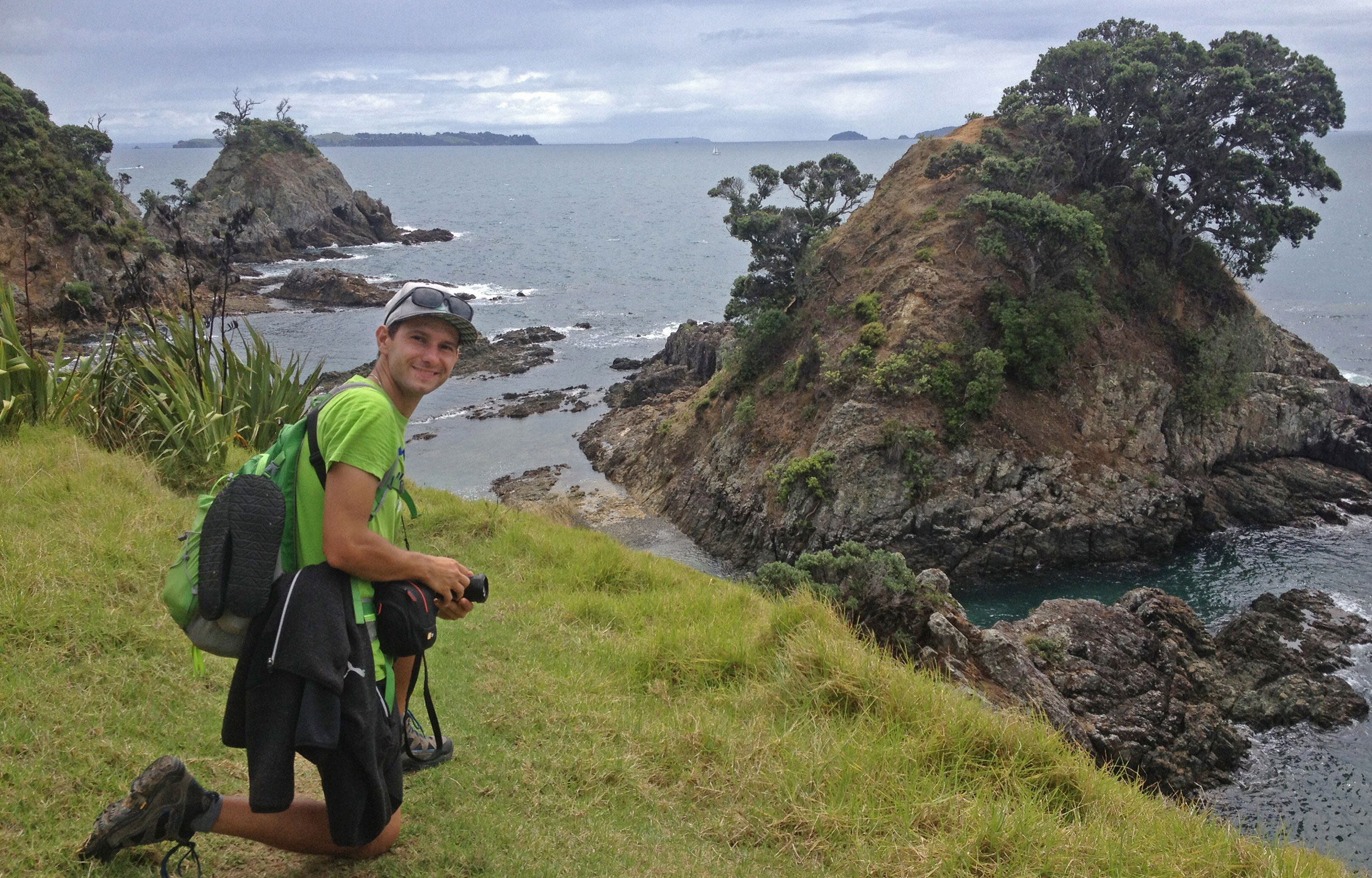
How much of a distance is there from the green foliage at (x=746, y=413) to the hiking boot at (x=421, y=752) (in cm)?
2288

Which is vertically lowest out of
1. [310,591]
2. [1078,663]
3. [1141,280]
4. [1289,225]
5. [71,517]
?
[1078,663]

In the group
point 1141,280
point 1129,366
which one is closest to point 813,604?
point 1129,366

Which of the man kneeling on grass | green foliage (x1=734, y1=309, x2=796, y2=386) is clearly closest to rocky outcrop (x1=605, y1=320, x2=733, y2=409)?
green foliage (x1=734, y1=309, x2=796, y2=386)

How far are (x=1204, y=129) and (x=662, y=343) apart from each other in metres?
28.0

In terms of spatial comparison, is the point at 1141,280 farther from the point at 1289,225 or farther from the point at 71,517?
the point at 71,517

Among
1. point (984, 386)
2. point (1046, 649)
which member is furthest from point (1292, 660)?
point (984, 386)

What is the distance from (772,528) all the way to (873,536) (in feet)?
8.97

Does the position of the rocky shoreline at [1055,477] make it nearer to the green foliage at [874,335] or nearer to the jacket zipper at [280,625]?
the green foliage at [874,335]

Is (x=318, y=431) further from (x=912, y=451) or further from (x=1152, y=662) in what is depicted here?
(x=912, y=451)

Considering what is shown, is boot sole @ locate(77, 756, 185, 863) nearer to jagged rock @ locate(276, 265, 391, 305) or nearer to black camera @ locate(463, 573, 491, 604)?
black camera @ locate(463, 573, 491, 604)

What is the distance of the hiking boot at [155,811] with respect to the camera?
3.29 meters

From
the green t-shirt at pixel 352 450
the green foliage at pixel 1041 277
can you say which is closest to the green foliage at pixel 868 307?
the green foliage at pixel 1041 277

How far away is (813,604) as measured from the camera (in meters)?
7.00

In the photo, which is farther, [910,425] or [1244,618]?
[910,425]
